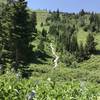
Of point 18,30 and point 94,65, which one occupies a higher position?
point 18,30

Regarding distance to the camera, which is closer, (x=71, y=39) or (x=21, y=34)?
(x=21, y=34)

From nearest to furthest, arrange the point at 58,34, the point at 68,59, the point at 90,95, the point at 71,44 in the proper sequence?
the point at 90,95 → the point at 68,59 → the point at 71,44 → the point at 58,34

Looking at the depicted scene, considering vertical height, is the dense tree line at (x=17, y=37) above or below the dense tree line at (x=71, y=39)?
above

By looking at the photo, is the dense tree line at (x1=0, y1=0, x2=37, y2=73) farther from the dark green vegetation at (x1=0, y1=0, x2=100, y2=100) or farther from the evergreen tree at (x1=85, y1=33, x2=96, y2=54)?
the evergreen tree at (x1=85, y1=33, x2=96, y2=54)

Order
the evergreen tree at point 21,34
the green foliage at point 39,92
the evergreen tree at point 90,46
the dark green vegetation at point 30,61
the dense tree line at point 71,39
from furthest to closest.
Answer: the evergreen tree at point 90,46, the dense tree line at point 71,39, the evergreen tree at point 21,34, the dark green vegetation at point 30,61, the green foliage at point 39,92

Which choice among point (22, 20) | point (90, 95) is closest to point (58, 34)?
point (22, 20)

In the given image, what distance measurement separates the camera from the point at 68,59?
111 metres

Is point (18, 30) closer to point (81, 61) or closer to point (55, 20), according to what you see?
point (81, 61)

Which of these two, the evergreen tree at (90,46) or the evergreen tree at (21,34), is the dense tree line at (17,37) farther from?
the evergreen tree at (90,46)

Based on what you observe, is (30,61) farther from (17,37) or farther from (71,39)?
(71,39)

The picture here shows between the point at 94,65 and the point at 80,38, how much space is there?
1677 inches

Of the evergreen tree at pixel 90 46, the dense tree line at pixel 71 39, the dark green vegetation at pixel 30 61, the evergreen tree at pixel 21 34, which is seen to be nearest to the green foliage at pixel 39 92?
the dark green vegetation at pixel 30 61

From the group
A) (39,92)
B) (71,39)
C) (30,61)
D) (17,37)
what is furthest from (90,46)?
(39,92)

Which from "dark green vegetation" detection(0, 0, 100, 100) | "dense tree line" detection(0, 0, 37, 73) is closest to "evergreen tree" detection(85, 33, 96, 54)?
"dark green vegetation" detection(0, 0, 100, 100)
